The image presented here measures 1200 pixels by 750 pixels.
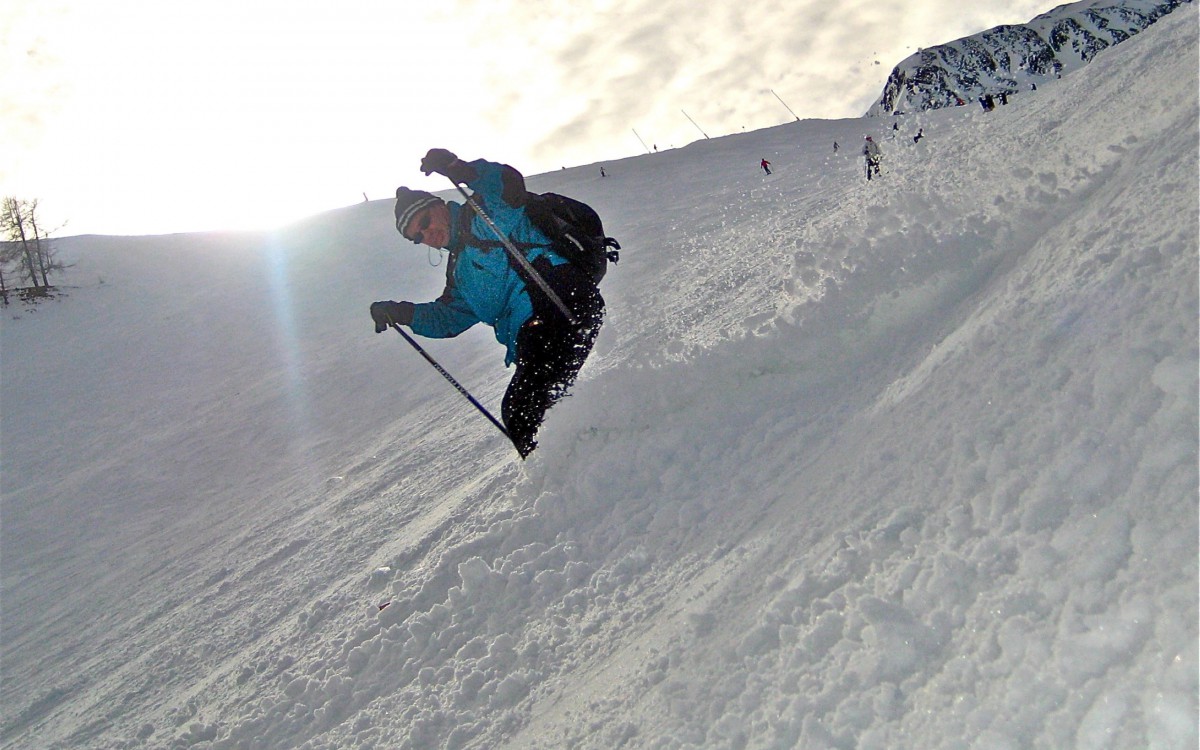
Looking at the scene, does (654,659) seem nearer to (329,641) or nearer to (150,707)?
(329,641)

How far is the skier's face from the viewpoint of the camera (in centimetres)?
488

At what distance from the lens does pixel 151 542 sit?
25.1 ft

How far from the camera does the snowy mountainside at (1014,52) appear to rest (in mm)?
172625

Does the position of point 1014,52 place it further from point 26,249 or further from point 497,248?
point 497,248

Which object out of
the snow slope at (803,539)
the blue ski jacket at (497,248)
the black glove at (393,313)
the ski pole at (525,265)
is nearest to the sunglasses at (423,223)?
the blue ski jacket at (497,248)

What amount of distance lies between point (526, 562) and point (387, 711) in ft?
2.64

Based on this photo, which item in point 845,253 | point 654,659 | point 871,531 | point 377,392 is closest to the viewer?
point 871,531

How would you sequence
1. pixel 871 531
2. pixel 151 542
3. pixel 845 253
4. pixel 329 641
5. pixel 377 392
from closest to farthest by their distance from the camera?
pixel 871 531
pixel 329 641
pixel 845 253
pixel 151 542
pixel 377 392

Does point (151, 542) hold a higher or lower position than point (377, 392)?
lower

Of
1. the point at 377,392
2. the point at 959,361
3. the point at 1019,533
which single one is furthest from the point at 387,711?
the point at 377,392

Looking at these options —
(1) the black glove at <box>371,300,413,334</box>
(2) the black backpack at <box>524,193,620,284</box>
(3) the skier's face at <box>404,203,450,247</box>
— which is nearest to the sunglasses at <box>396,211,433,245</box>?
(3) the skier's face at <box>404,203,450,247</box>

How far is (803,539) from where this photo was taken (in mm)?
2330

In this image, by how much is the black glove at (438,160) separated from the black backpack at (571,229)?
572 millimetres

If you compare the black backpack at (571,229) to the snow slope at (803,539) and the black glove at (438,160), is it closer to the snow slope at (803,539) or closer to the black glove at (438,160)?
the black glove at (438,160)
